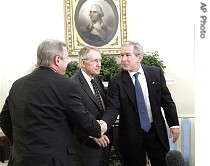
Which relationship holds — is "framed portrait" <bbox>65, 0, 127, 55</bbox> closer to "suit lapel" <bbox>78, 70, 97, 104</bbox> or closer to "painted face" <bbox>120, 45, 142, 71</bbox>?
"painted face" <bbox>120, 45, 142, 71</bbox>

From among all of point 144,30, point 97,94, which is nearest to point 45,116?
point 97,94

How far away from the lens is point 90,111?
218cm

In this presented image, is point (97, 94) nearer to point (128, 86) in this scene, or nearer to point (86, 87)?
point (86, 87)

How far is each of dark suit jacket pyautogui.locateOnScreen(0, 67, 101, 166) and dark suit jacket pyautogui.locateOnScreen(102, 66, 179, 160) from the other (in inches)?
25.6

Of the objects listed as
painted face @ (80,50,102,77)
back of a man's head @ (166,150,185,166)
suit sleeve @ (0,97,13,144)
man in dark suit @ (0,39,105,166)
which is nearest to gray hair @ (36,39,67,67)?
man in dark suit @ (0,39,105,166)

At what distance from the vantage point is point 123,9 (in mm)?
4242

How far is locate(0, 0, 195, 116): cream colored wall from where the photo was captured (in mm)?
4281

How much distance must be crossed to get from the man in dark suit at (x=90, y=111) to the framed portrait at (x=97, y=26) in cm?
194

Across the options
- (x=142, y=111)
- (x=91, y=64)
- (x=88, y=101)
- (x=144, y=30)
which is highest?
(x=144, y=30)

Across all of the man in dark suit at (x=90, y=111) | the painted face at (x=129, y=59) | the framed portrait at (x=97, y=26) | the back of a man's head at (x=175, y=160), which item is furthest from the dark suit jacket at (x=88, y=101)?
the framed portrait at (x=97, y=26)

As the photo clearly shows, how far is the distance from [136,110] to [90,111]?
0.38 m

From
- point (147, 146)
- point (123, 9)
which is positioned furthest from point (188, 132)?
point (123, 9)

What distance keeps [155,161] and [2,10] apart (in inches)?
126

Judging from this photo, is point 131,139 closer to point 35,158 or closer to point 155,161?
point 155,161
